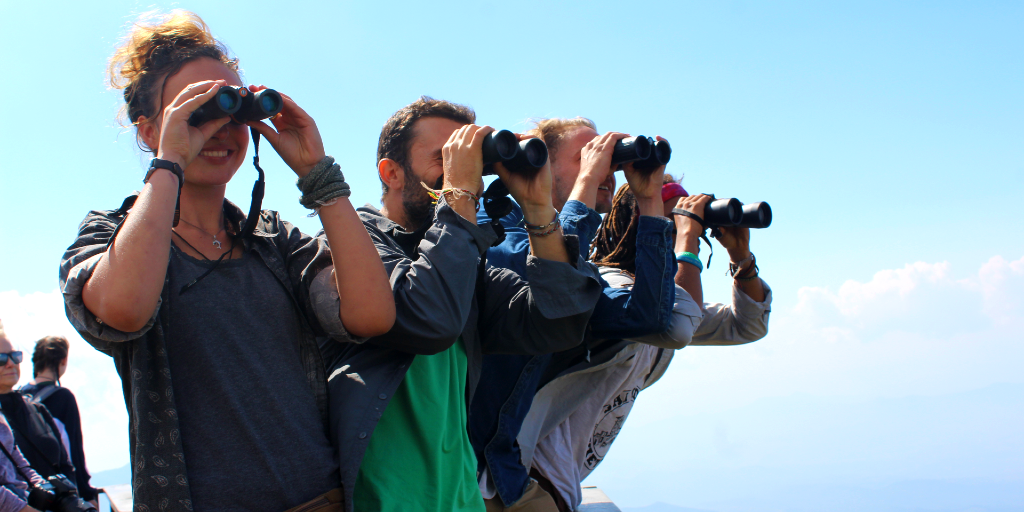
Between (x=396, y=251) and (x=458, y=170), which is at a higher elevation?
(x=458, y=170)

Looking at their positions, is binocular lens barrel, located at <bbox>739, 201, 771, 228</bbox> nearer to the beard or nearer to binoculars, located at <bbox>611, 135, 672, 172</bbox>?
binoculars, located at <bbox>611, 135, 672, 172</bbox>

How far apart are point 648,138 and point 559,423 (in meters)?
1.01

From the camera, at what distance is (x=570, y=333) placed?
187cm

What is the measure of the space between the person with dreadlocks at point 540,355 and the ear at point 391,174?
11.8 inches

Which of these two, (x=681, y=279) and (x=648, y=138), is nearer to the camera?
(x=648, y=138)

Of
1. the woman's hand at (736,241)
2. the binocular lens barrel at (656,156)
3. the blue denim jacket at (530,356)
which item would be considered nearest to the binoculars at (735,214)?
the woman's hand at (736,241)

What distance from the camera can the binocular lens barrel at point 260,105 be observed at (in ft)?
4.71

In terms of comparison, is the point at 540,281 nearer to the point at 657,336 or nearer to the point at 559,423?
the point at 657,336

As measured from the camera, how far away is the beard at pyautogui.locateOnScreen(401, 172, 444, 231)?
6.79ft

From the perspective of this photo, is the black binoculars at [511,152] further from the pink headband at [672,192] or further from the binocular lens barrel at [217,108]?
the pink headband at [672,192]

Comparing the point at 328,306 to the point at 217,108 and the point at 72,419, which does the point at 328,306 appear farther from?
the point at 72,419

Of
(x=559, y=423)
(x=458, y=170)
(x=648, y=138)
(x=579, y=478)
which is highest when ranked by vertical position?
(x=648, y=138)

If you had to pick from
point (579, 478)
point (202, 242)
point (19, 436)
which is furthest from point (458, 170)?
point (19, 436)

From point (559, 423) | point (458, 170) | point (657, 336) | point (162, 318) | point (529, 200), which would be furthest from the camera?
point (559, 423)
